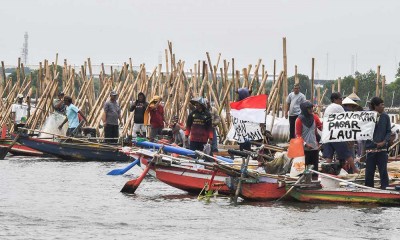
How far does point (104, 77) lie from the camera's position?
4450 cm

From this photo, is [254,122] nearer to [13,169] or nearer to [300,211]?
[300,211]

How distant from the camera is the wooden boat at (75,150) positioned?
3488 centimetres

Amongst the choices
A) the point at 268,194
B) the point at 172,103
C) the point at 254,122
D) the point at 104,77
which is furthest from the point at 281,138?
the point at 268,194

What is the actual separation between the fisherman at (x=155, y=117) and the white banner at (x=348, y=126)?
37.1ft

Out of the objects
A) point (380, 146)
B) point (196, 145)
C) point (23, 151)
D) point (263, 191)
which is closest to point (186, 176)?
point (263, 191)

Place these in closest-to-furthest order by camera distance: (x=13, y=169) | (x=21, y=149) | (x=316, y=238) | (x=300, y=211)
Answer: (x=316, y=238) → (x=300, y=211) → (x=13, y=169) → (x=21, y=149)

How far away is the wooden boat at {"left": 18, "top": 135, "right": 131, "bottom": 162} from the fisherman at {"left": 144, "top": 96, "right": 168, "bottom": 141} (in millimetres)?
1104

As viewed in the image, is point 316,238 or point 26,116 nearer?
point 316,238

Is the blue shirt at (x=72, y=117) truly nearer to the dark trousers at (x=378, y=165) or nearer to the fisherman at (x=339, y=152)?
the fisherman at (x=339, y=152)

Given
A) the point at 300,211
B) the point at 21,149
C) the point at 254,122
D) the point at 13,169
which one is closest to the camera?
the point at 300,211

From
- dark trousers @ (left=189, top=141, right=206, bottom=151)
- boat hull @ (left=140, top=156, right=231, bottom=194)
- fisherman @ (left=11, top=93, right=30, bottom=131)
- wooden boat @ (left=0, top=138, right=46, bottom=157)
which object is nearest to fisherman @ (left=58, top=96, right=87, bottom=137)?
wooden boat @ (left=0, top=138, right=46, bottom=157)

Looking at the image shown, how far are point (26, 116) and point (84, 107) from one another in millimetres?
2131

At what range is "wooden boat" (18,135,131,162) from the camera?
114ft

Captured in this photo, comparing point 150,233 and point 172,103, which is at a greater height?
point 172,103
